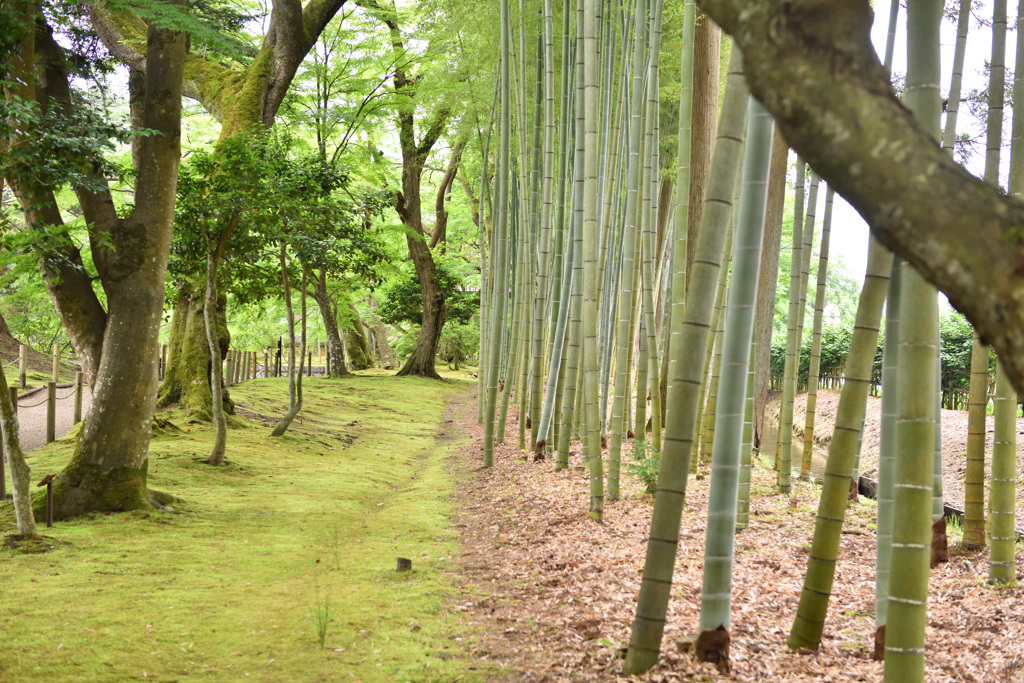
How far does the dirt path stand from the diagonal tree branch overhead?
6.73 m

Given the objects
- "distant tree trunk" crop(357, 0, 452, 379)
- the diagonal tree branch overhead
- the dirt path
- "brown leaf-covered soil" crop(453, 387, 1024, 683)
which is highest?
"distant tree trunk" crop(357, 0, 452, 379)

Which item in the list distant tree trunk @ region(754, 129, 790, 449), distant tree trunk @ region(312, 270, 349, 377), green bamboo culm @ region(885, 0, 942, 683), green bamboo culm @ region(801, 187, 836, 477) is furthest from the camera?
distant tree trunk @ region(312, 270, 349, 377)

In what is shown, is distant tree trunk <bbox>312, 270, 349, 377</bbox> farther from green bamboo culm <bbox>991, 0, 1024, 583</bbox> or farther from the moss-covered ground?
green bamboo culm <bbox>991, 0, 1024, 583</bbox>

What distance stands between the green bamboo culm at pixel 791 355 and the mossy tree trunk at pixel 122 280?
3758mm

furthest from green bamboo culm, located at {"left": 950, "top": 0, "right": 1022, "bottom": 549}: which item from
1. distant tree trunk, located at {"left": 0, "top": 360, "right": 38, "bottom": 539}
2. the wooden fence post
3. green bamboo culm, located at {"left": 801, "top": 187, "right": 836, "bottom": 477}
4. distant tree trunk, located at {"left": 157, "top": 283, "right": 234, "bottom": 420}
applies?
the wooden fence post

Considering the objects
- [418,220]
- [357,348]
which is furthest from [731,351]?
[357,348]

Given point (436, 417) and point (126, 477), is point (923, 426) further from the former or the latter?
point (436, 417)

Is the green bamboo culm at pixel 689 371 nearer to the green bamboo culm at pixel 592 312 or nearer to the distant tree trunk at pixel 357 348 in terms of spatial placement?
the green bamboo culm at pixel 592 312

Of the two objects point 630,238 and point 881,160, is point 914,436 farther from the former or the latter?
point 630,238

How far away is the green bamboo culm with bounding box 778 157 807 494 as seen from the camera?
421cm

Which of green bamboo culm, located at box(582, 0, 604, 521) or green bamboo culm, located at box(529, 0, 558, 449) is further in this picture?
green bamboo culm, located at box(529, 0, 558, 449)

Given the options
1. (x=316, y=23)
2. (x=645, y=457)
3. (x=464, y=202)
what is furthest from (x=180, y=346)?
(x=464, y=202)

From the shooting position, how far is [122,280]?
4457 mm

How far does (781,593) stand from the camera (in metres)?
2.88
